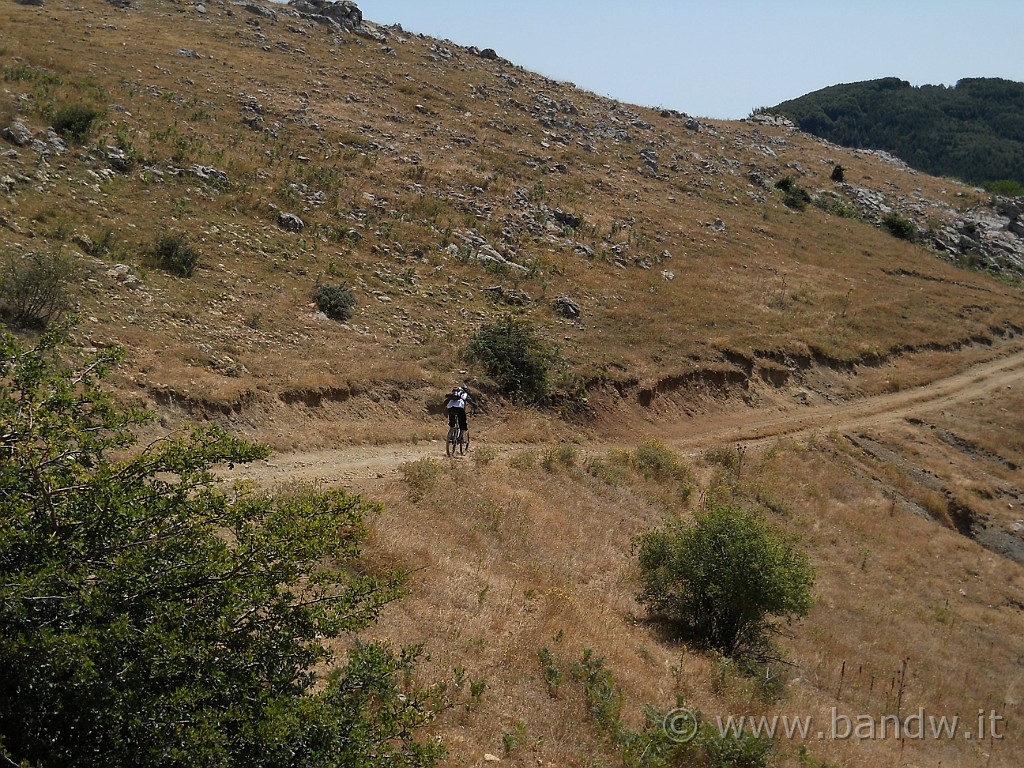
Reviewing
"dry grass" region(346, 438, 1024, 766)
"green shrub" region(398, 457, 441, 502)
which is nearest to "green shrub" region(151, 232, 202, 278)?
"green shrub" region(398, 457, 441, 502)

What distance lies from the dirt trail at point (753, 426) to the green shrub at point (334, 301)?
235 inches

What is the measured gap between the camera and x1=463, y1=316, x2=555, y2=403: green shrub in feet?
70.6

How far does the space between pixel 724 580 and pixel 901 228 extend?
50.8 metres

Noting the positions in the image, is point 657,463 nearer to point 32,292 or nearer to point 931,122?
point 32,292

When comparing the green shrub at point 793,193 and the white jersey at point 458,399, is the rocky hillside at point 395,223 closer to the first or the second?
the green shrub at point 793,193

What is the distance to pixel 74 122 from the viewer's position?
23.4 m

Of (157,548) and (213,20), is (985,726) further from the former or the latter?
(213,20)

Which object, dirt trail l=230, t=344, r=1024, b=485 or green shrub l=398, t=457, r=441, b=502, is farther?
dirt trail l=230, t=344, r=1024, b=485

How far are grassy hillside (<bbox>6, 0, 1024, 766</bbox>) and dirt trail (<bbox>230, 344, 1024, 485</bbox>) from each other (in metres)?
0.19

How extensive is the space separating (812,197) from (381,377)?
155 feet

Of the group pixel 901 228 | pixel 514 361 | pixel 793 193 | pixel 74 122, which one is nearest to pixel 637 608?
pixel 514 361

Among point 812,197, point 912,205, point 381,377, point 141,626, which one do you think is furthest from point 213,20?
point 912,205

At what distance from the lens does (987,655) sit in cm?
1620

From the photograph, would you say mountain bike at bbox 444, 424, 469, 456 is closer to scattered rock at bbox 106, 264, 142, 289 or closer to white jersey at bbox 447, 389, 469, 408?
white jersey at bbox 447, 389, 469, 408
